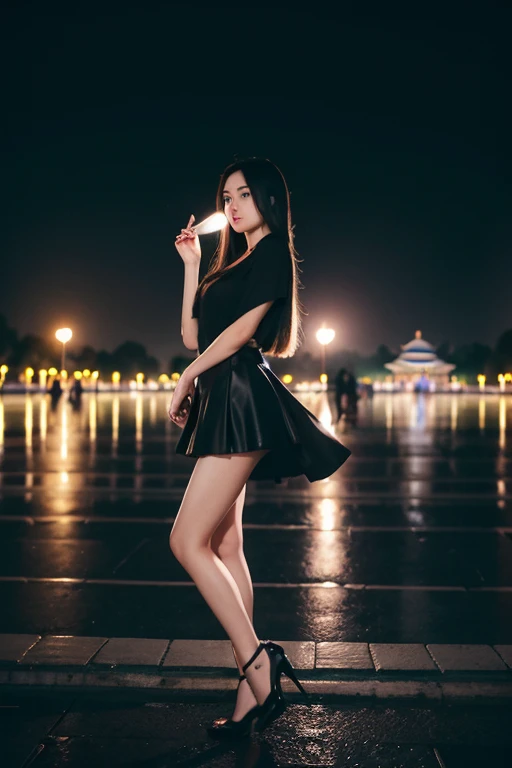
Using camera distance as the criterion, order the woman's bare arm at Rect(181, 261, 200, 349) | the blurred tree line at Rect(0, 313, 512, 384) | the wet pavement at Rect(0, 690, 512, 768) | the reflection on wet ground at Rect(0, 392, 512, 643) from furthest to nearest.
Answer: the blurred tree line at Rect(0, 313, 512, 384) < the reflection on wet ground at Rect(0, 392, 512, 643) < the woman's bare arm at Rect(181, 261, 200, 349) < the wet pavement at Rect(0, 690, 512, 768)

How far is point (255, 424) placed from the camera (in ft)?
10.3

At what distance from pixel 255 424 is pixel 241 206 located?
97 cm

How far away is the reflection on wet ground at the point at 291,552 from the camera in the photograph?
15.6ft

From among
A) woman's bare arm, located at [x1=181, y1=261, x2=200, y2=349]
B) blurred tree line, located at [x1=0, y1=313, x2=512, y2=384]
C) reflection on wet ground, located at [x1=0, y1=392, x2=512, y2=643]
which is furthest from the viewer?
→ blurred tree line, located at [x1=0, y1=313, x2=512, y2=384]

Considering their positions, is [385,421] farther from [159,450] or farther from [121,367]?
[121,367]

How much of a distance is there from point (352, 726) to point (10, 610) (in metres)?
2.47

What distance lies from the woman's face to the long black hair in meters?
0.02

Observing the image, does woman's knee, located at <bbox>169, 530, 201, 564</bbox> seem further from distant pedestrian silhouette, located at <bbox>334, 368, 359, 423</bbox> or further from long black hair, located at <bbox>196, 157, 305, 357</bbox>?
distant pedestrian silhouette, located at <bbox>334, 368, 359, 423</bbox>

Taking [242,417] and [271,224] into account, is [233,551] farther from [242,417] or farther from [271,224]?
[271,224]

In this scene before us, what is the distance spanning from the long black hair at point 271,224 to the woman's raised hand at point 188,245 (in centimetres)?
12

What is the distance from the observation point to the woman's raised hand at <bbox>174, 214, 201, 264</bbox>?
3604 millimetres

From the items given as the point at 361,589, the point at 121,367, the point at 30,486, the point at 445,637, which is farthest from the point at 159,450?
the point at 121,367

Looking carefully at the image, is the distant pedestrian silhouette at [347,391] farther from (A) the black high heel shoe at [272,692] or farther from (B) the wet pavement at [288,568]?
(A) the black high heel shoe at [272,692]

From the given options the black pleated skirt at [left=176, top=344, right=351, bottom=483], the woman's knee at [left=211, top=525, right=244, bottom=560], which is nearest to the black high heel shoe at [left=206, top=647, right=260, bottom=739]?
the woman's knee at [left=211, top=525, right=244, bottom=560]
